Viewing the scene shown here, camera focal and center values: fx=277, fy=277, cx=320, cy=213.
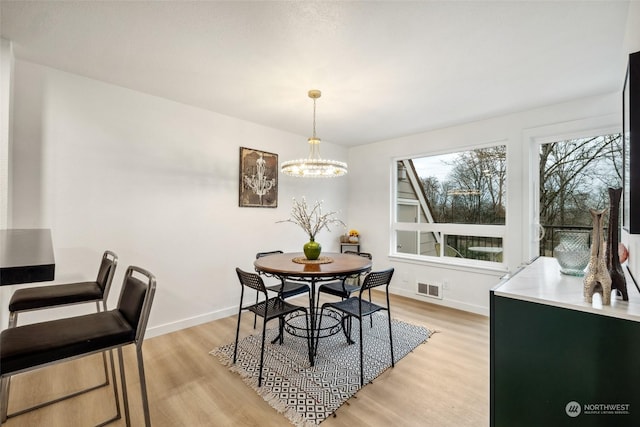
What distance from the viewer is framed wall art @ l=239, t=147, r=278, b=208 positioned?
353 centimetres

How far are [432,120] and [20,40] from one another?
3.85 m

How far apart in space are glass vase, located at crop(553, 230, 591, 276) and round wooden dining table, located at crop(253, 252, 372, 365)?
1309 millimetres

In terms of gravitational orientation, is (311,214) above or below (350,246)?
above

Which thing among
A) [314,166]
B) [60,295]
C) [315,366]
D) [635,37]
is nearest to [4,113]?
[60,295]

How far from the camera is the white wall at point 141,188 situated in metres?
2.27

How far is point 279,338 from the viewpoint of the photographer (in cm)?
269

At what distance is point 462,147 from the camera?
12.1 ft

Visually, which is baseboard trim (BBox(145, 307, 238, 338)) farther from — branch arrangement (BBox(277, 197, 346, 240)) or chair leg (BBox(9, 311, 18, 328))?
branch arrangement (BBox(277, 197, 346, 240))

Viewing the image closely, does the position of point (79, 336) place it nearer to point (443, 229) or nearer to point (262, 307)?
point (262, 307)

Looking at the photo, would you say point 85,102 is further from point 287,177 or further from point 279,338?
point 279,338

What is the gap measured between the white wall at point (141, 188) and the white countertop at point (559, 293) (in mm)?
2893

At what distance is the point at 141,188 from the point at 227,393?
2.07 meters

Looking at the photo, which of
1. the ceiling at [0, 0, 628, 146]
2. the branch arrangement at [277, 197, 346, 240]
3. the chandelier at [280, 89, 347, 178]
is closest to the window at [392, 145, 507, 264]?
→ the ceiling at [0, 0, 628, 146]

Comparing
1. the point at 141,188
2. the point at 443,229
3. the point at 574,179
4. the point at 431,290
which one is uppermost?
the point at 574,179
